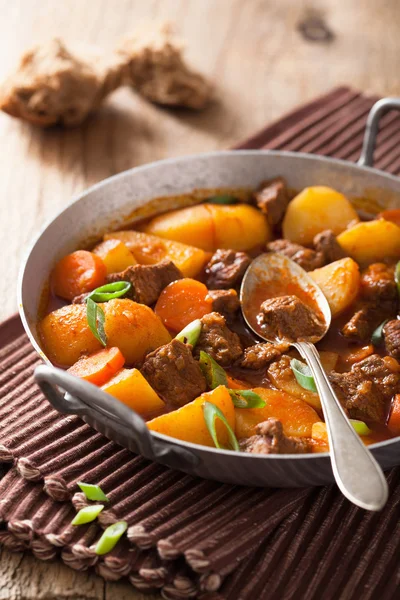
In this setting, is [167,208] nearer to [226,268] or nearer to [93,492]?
[226,268]

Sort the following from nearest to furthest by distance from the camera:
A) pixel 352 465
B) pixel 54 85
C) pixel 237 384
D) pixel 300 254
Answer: pixel 352 465 → pixel 237 384 → pixel 300 254 → pixel 54 85

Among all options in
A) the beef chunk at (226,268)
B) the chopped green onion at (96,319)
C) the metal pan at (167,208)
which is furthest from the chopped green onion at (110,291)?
the beef chunk at (226,268)

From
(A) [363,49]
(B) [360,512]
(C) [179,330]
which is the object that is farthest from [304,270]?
(A) [363,49]

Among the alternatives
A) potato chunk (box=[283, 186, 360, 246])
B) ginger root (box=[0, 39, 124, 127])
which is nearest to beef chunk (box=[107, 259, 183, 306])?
potato chunk (box=[283, 186, 360, 246])

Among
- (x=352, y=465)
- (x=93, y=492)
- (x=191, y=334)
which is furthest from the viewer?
(x=191, y=334)

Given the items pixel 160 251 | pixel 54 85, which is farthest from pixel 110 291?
pixel 54 85
